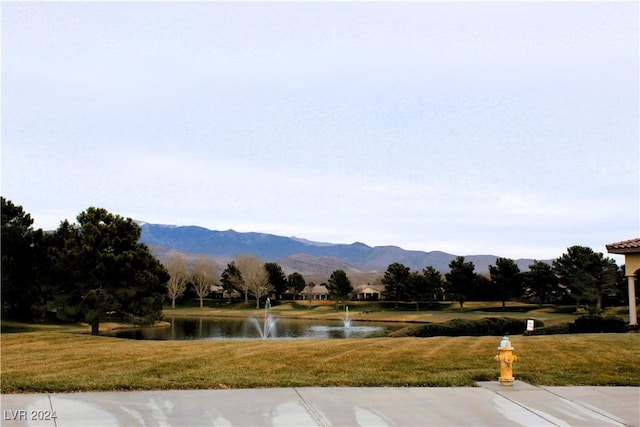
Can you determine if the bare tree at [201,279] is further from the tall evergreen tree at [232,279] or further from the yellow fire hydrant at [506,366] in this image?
the yellow fire hydrant at [506,366]

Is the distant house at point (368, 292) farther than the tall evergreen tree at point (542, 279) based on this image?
Yes

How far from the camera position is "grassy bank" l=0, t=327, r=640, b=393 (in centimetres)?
869

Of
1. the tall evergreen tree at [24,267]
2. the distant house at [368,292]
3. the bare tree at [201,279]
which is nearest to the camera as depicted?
the tall evergreen tree at [24,267]

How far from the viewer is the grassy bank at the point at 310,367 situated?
8.69m

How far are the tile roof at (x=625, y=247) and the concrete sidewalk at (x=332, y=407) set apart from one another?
15141 mm

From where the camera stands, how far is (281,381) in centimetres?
877

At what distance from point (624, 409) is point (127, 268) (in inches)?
1101

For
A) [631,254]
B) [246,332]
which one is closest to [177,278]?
[246,332]

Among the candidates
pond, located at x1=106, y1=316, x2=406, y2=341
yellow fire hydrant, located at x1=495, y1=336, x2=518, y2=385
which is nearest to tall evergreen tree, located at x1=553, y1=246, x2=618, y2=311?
pond, located at x1=106, y1=316, x2=406, y2=341

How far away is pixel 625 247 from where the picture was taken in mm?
21859

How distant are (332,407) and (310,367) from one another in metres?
3.28

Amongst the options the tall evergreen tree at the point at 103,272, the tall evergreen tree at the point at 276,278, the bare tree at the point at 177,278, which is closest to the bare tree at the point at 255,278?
the tall evergreen tree at the point at 276,278

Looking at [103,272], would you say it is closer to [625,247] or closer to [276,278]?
[625,247]

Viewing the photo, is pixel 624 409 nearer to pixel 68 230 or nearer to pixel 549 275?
pixel 68 230
